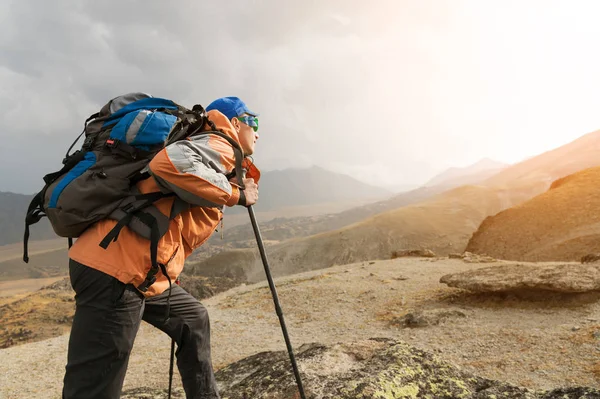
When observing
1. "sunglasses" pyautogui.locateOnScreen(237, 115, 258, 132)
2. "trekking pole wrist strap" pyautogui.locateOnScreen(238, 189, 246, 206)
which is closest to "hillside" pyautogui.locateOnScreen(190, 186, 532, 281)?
"sunglasses" pyautogui.locateOnScreen(237, 115, 258, 132)

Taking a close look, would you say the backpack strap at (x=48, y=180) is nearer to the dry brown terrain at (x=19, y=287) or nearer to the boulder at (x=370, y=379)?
the boulder at (x=370, y=379)

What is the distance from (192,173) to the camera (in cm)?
252

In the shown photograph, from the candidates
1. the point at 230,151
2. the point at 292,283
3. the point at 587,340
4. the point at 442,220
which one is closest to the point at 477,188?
the point at 442,220

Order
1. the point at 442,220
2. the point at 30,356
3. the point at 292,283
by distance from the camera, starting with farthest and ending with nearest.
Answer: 1. the point at 442,220
2. the point at 292,283
3. the point at 30,356

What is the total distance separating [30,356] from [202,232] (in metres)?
11.6

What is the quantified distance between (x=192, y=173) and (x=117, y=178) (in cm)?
63

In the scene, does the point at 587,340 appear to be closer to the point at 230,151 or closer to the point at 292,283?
the point at 230,151

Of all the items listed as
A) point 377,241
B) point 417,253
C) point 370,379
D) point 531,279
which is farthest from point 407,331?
point 377,241

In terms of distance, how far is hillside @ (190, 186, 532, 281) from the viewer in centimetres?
6234

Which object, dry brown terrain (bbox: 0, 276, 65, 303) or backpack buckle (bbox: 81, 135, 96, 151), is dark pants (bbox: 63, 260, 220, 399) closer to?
backpack buckle (bbox: 81, 135, 96, 151)

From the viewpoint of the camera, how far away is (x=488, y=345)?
7.26 meters

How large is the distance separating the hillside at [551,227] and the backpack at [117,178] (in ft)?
81.3

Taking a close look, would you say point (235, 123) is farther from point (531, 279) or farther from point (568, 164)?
point (568, 164)

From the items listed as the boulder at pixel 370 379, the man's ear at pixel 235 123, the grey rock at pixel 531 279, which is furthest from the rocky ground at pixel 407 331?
the man's ear at pixel 235 123
